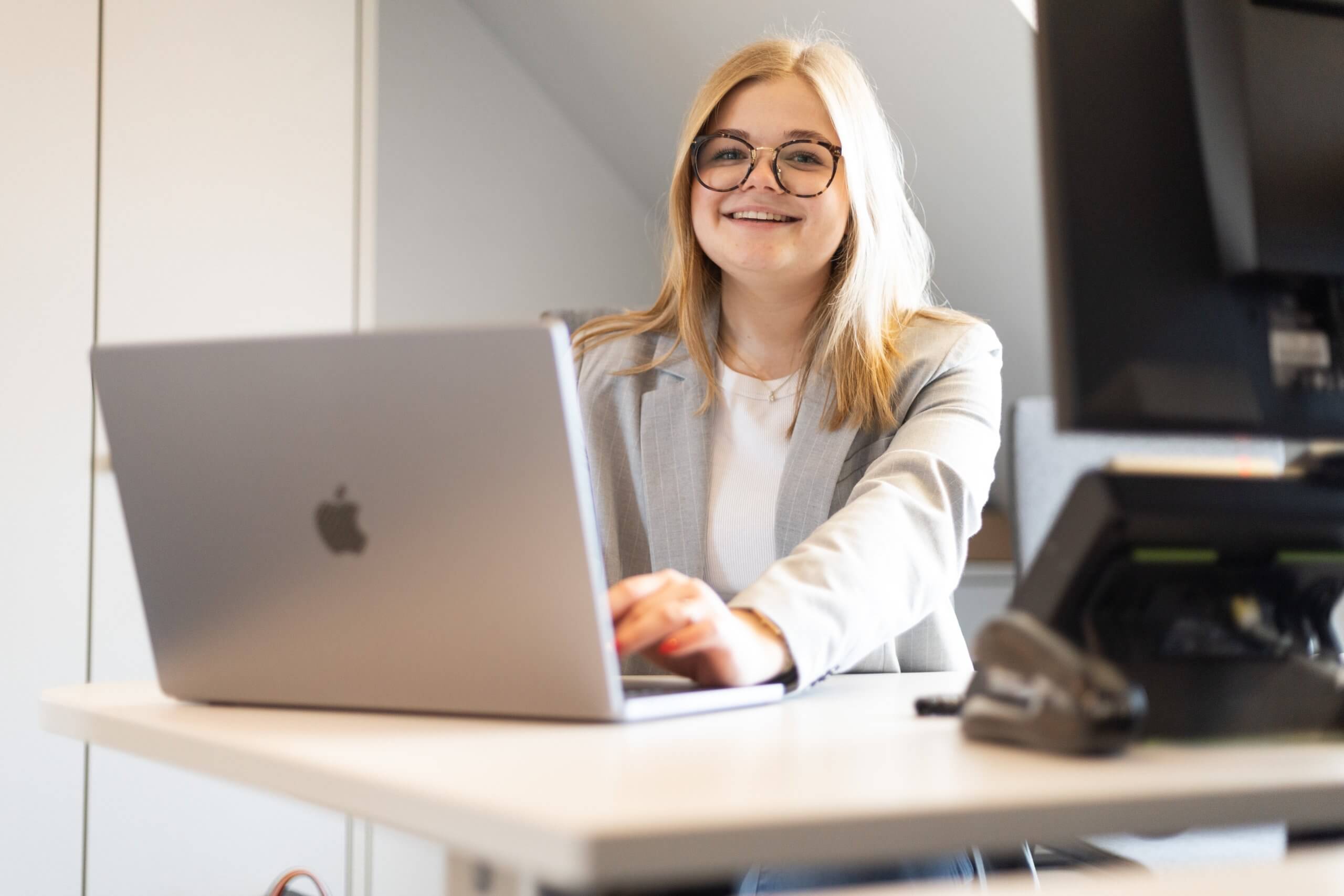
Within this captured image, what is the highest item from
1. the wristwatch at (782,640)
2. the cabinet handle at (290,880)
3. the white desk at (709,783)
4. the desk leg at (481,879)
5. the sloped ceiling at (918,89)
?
the sloped ceiling at (918,89)

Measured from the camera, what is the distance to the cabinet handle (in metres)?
2.14

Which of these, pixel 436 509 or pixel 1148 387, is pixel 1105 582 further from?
pixel 436 509

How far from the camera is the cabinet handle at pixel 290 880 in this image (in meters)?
2.14

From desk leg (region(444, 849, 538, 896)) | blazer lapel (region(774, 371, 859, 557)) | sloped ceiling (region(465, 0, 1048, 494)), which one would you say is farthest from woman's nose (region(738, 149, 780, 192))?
desk leg (region(444, 849, 538, 896))

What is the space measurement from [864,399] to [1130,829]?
88cm

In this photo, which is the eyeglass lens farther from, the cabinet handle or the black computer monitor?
the cabinet handle

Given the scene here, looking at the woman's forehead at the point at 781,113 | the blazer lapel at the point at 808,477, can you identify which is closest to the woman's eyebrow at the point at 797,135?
the woman's forehead at the point at 781,113

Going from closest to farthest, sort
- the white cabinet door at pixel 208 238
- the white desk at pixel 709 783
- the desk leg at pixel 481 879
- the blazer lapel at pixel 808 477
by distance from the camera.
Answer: the white desk at pixel 709 783 < the desk leg at pixel 481 879 < the blazer lapel at pixel 808 477 < the white cabinet door at pixel 208 238

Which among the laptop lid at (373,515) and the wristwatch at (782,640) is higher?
the laptop lid at (373,515)

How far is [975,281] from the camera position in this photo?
286cm

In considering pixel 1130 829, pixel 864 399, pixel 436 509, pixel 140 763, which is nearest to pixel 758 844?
pixel 1130 829

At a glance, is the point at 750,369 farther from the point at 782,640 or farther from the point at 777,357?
the point at 782,640

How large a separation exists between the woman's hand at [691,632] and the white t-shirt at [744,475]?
53 cm

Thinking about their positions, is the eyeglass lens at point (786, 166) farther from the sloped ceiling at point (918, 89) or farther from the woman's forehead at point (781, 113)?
the sloped ceiling at point (918, 89)
